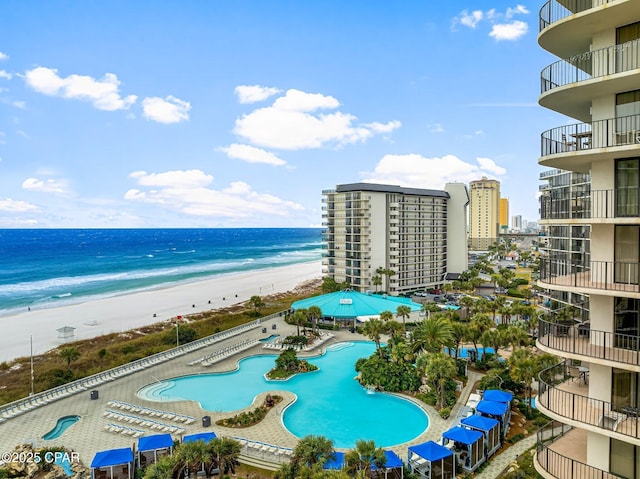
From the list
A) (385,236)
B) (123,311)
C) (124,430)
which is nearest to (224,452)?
(124,430)

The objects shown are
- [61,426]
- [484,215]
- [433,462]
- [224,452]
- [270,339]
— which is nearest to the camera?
[224,452]

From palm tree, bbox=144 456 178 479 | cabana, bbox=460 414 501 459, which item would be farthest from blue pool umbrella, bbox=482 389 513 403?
palm tree, bbox=144 456 178 479

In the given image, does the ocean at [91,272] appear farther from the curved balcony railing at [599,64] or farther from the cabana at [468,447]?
the curved balcony railing at [599,64]

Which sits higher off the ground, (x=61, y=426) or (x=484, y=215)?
(x=484, y=215)

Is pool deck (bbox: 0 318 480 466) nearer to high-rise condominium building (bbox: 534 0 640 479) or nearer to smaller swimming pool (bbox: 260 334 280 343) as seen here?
smaller swimming pool (bbox: 260 334 280 343)

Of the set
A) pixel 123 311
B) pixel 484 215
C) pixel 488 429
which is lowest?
pixel 123 311

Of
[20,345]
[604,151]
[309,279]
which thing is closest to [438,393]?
[604,151]

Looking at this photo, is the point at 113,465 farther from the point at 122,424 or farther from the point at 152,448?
the point at 122,424
